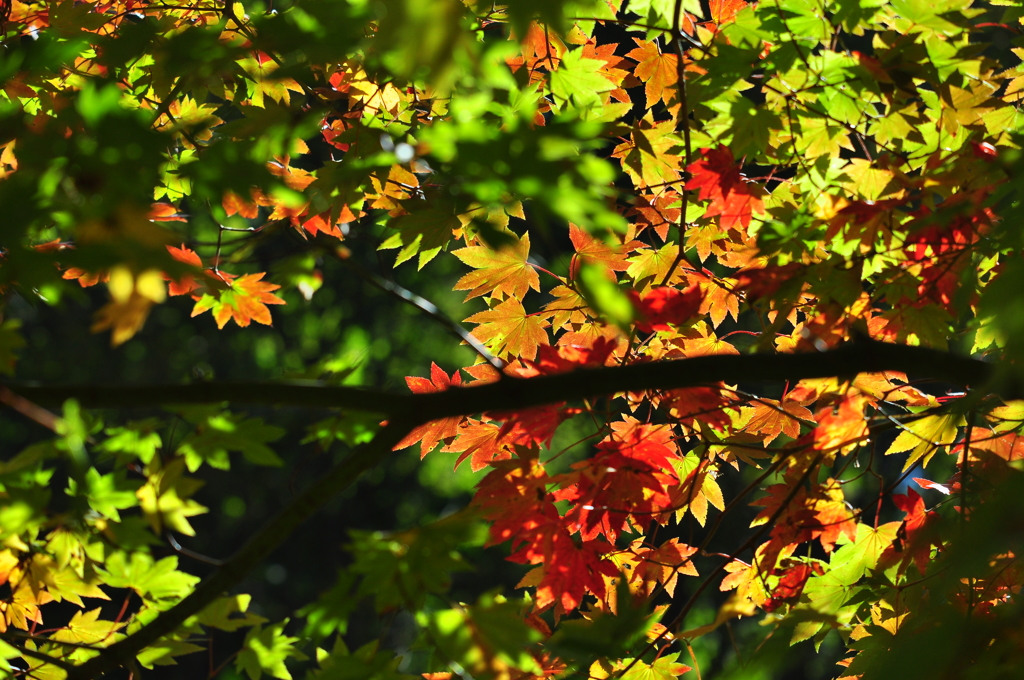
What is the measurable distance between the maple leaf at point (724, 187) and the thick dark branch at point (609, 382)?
2.56 feet

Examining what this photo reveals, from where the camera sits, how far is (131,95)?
8.51 feet

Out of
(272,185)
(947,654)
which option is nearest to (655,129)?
(272,185)

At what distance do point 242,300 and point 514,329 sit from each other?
0.82 meters

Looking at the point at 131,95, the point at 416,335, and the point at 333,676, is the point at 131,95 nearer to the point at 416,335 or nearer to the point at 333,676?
the point at 333,676

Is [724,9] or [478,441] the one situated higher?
[724,9]

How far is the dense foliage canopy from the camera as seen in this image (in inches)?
45.4

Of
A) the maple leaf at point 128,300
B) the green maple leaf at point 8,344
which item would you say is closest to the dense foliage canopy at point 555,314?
the maple leaf at point 128,300

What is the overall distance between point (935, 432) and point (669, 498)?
74cm

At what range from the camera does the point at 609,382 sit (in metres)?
1.30

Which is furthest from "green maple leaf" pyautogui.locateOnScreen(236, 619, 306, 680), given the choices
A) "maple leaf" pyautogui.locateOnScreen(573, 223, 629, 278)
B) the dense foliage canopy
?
"maple leaf" pyautogui.locateOnScreen(573, 223, 629, 278)

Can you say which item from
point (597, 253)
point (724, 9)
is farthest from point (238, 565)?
point (724, 9)

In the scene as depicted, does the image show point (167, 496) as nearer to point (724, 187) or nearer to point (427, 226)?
point (427, 226)

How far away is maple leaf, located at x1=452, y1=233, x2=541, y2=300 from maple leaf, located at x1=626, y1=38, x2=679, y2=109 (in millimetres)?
620

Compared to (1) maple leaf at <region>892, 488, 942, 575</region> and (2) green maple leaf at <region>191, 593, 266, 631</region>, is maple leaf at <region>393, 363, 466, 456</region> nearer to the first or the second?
(2) green maple leaf at <region>191, 593, 266, 631</region>
